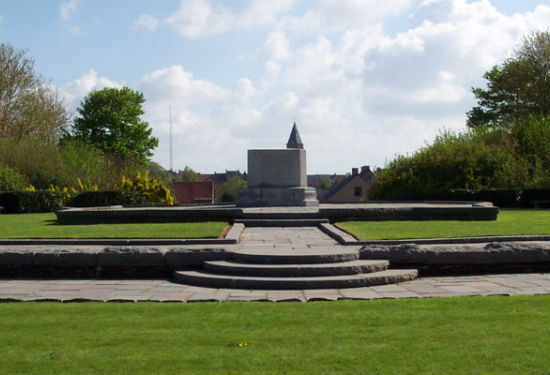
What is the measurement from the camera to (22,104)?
1394 inches

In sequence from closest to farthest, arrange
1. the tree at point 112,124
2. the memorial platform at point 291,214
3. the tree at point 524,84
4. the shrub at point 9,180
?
1. the memorial platform at point 291,214
2. the shrub at point 9,180
3. the tree at point 524,84
4. the tree at point 112,124

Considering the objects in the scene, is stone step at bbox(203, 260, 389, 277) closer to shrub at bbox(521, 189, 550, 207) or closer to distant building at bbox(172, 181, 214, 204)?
shrub at bbox(521, 189, 550, 207)

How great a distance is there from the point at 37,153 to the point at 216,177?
94.2 m

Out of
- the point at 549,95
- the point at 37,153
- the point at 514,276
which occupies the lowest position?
the point at 514,276

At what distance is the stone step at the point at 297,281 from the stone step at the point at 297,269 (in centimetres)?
11

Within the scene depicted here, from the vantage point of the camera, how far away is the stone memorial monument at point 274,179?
20141 millimetres

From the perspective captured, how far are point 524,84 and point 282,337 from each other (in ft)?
129

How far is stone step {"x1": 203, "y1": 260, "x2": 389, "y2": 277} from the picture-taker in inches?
347

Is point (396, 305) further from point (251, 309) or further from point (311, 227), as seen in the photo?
point (311, 227)

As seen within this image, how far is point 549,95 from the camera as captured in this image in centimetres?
3847

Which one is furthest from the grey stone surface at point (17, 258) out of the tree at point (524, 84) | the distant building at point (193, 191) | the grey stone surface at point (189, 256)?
the distant building at point (193, 191)

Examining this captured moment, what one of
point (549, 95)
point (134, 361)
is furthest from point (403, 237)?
point (549, 95)

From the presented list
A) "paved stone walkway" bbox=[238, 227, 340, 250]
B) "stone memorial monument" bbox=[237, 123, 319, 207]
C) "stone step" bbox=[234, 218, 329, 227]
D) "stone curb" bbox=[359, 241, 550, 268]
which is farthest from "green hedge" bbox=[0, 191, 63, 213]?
"stone curb" bbox=[359, 241, 550, 268]

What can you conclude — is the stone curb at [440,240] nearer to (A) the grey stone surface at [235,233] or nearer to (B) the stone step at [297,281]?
(B) the stone step at [297,281]
